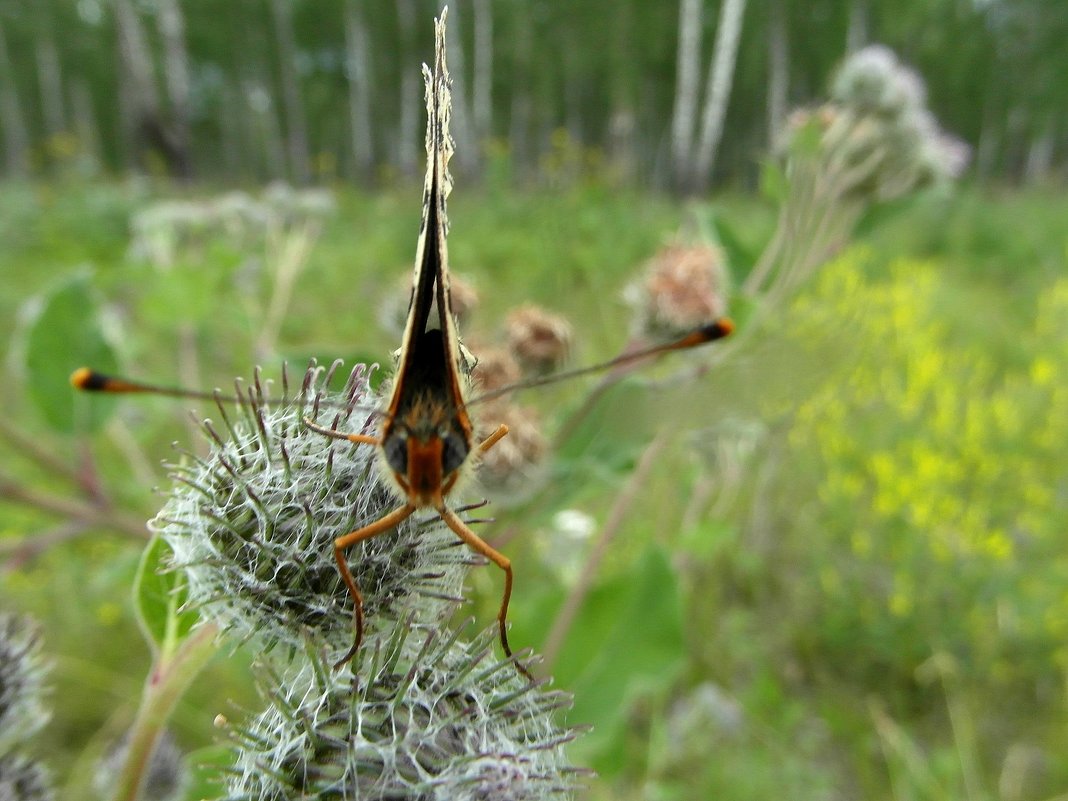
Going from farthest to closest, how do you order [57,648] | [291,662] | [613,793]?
[57,648], [613,793], [291,662]

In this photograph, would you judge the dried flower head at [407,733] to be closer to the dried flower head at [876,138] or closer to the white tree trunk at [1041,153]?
the dried flower head at [876,138]

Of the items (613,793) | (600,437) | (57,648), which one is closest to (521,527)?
(600,437)

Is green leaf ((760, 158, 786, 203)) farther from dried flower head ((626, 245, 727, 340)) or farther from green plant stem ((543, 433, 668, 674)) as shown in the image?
green plant stem ((543, 433, 668, 674))

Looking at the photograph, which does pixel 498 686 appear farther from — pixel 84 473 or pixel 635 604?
pixel 84 473

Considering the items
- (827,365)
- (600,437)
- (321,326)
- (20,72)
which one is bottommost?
(321,326)

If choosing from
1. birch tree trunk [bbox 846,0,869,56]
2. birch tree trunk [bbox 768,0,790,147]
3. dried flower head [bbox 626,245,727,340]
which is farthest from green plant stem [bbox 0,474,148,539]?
birch tree trunk [bbox 846,0,869,56]

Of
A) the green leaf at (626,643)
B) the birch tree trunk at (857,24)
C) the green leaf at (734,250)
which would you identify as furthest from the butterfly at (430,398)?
the birch tree trunk at (857,24)
